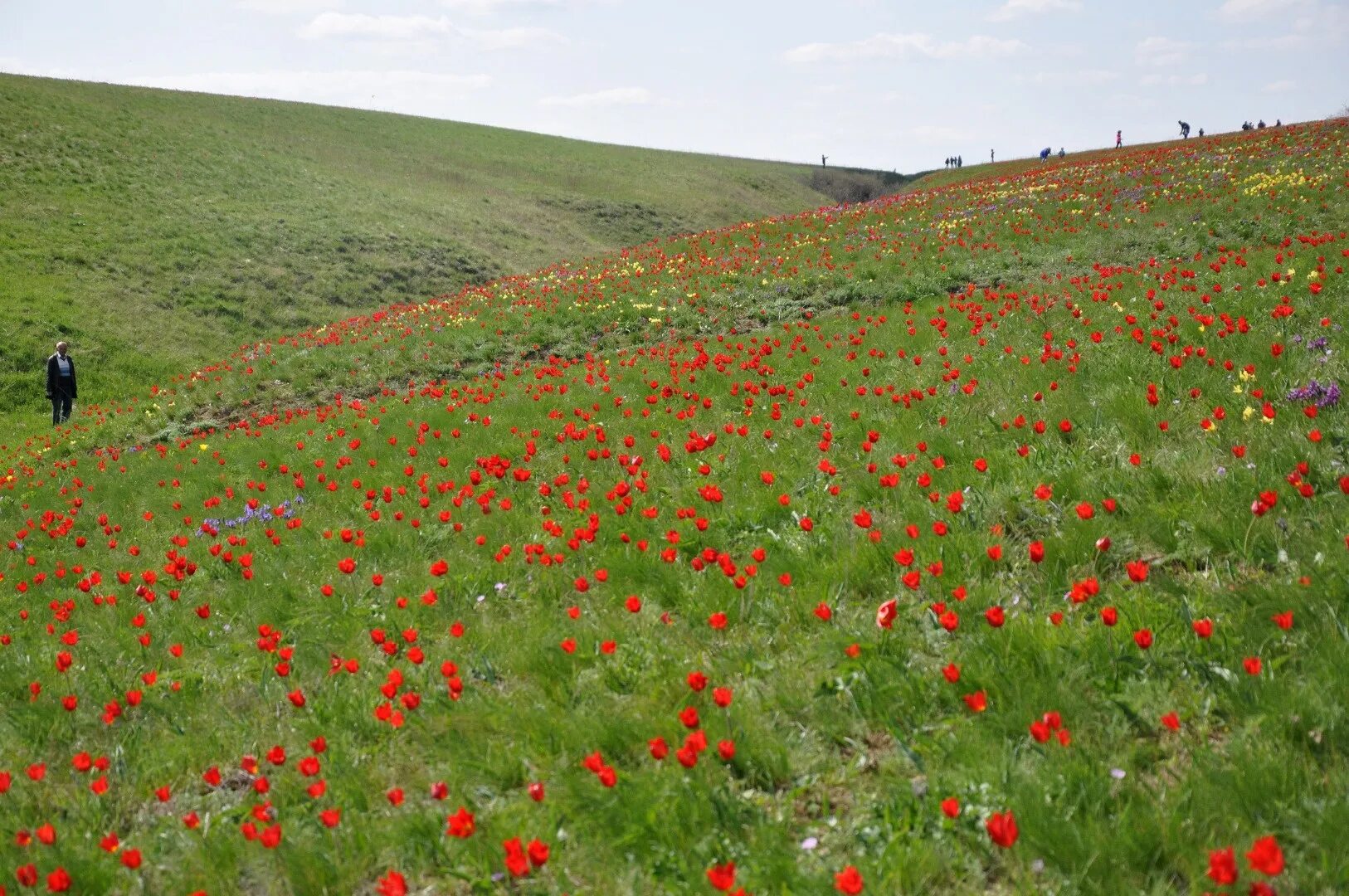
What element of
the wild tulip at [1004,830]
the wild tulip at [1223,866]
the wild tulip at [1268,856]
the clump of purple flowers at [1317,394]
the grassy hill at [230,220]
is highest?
the grassy hill at [230,220]

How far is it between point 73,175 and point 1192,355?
40.6 metres

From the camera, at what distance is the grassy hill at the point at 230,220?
24.8 meters

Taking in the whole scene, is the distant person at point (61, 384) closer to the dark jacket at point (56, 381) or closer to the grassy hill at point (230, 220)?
the dark jacket at point (56, 381)

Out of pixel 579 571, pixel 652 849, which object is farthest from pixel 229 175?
pixel 652 849

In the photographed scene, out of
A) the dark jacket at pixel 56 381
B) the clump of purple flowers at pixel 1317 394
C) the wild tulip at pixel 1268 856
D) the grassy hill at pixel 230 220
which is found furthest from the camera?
the grassy hill at pixel 230 220

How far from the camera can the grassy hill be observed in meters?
24.8

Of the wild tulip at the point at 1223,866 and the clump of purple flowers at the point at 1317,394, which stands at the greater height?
the clump of purple flowers at the point at 1317,394

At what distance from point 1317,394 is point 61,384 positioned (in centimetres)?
2247

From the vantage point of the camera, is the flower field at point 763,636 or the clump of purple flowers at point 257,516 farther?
the clump of purple flowers at point 257,516

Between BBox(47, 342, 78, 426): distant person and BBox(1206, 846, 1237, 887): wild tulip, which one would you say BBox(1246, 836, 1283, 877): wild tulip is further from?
BBox(47, 342, 78, 426): distant person

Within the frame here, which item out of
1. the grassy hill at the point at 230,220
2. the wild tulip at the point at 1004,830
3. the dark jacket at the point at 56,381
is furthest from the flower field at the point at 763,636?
the grassy hill at the point at 230,220

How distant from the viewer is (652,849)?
10.5ft

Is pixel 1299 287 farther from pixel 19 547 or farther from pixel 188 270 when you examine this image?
pixel 188 270

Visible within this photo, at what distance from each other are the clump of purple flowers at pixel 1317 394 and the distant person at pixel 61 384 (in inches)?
854
